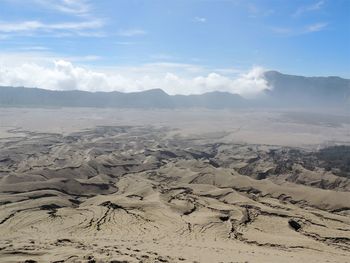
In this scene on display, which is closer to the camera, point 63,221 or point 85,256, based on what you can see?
point 85,256

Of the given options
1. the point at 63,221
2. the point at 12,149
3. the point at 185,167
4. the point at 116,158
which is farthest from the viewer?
the point at 12,149

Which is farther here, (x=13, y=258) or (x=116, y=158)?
(x=116, y=158)

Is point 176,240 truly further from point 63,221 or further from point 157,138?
point 157,138

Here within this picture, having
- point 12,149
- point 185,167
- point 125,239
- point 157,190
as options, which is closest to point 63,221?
point 125,239

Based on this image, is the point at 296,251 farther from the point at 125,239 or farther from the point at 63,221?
the point at 63,221

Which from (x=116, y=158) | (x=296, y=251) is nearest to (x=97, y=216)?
(x=296, y=251)

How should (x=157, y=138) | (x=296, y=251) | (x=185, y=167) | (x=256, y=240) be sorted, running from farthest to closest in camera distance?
(x=157, y=138), (x=185, y=167), (x=256, y=240), (x=296, y=251)
